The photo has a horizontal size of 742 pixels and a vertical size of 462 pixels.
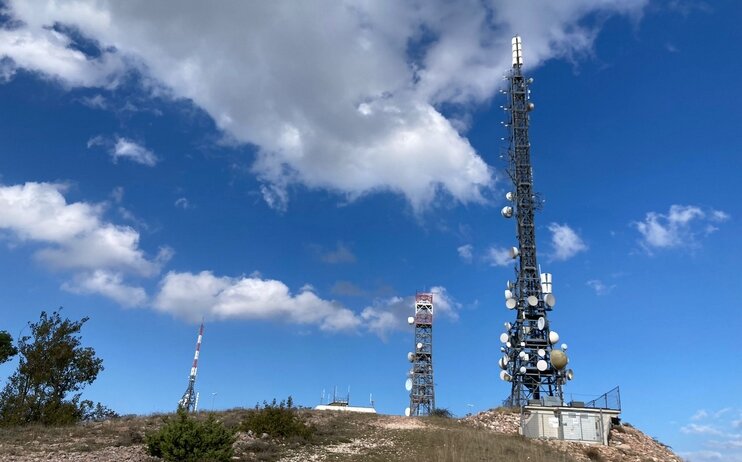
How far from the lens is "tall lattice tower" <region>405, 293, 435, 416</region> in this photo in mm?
69375

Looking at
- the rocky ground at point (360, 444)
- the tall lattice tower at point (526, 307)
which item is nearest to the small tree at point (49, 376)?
the rocky ground at point (360, 444)

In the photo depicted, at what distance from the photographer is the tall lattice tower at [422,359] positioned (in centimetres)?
6938

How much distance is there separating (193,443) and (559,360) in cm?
2976

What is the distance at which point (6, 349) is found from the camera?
1560 inches

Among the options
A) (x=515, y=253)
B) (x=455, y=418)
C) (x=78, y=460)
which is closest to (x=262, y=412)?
(x=78, y=460)

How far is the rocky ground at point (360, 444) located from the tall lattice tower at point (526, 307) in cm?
909

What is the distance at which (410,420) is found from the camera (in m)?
32.9

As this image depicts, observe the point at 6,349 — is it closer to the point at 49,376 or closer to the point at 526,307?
the point at 49,376

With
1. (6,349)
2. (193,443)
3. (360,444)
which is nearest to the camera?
(193,443)

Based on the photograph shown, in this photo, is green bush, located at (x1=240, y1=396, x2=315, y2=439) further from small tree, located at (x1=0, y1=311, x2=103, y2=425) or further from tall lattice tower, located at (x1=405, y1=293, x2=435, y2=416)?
tall lattice tower, located at (x1=405, y1=293, x2=435, y2=416)

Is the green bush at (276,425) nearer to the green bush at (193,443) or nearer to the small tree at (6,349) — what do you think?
the green bush at (193,443)

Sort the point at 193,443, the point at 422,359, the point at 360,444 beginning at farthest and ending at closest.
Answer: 1. the point at 422,359
2. the point at 360,444
3. the point at 193,443

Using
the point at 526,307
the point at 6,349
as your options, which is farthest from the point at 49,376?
the point at 526,307

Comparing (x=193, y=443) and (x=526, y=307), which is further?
(x=526, y=307)
